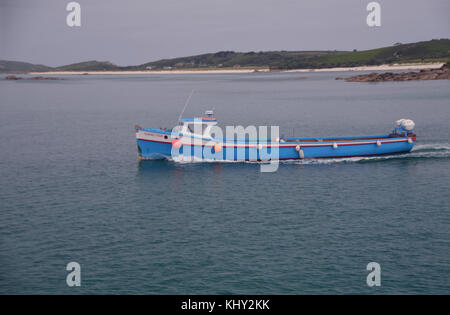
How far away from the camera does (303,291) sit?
21.3 meters

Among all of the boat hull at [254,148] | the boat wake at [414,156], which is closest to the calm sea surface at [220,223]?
the boat wake at [414,156]

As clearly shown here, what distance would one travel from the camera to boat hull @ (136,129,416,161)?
45.2 meters

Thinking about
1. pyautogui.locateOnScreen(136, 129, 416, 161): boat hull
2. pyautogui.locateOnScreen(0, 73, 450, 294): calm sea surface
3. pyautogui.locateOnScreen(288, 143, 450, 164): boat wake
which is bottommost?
pyautogui.locateOnScreen(0, 73, 450, 294): calm sea surface

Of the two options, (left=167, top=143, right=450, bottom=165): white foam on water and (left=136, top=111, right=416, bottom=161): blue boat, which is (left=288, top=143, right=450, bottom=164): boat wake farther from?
(left=136, top=111, right=416, bottom=161): blue boat

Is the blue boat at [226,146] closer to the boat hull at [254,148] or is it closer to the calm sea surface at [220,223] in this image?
the boat hull at [254,148]

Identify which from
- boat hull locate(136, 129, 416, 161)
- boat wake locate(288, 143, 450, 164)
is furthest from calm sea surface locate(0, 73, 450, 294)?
boat hull locate(136, 129, 416, 161)

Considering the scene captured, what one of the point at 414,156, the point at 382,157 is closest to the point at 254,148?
the point at 382,157

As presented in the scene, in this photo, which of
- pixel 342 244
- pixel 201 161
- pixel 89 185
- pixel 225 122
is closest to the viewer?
pixel 342 244

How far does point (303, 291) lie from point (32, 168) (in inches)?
1288

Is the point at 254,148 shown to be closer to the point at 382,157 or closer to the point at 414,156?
the point at 382,157

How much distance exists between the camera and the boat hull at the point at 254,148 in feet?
148
